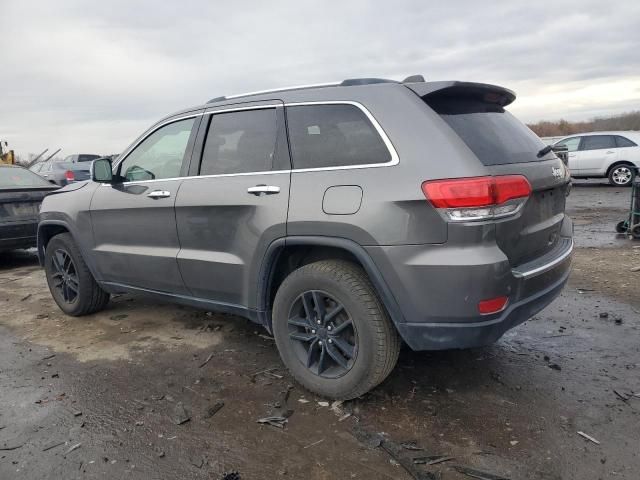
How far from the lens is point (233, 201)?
345cm

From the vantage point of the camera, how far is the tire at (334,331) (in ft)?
9.69

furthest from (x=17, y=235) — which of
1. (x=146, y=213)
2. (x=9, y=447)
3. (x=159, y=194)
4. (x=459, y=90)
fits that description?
(x=459, y=90)

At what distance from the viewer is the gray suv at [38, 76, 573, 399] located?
2695mm

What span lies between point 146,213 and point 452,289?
2.53 m

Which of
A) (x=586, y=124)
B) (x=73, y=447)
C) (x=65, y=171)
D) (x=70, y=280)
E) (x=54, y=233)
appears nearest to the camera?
(x=73, y=447)

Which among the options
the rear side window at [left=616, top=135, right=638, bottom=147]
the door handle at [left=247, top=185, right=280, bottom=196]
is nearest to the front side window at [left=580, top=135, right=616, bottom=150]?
the rear side window at [left=616, top=135, right=638, bottom=147]

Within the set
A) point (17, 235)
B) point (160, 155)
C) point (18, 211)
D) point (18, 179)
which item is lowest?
point (17, 235)

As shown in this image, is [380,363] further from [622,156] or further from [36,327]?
[622,156]

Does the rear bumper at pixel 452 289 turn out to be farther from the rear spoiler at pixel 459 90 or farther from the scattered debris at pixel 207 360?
the scattered debris at pixel 207 360

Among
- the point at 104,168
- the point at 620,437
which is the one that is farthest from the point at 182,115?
the point at 620,437

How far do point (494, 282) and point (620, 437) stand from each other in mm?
1074

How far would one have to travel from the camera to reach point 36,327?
Answer: 4.88 metres

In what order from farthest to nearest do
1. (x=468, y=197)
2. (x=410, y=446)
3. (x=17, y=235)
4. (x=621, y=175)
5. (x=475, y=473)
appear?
(x=621, y=175)
(x=17, y=235)
(x=410, y=446)
(x=468, y=197)
(x=475, y=473)

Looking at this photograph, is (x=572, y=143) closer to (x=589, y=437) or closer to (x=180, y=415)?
(x=589, y=437)
